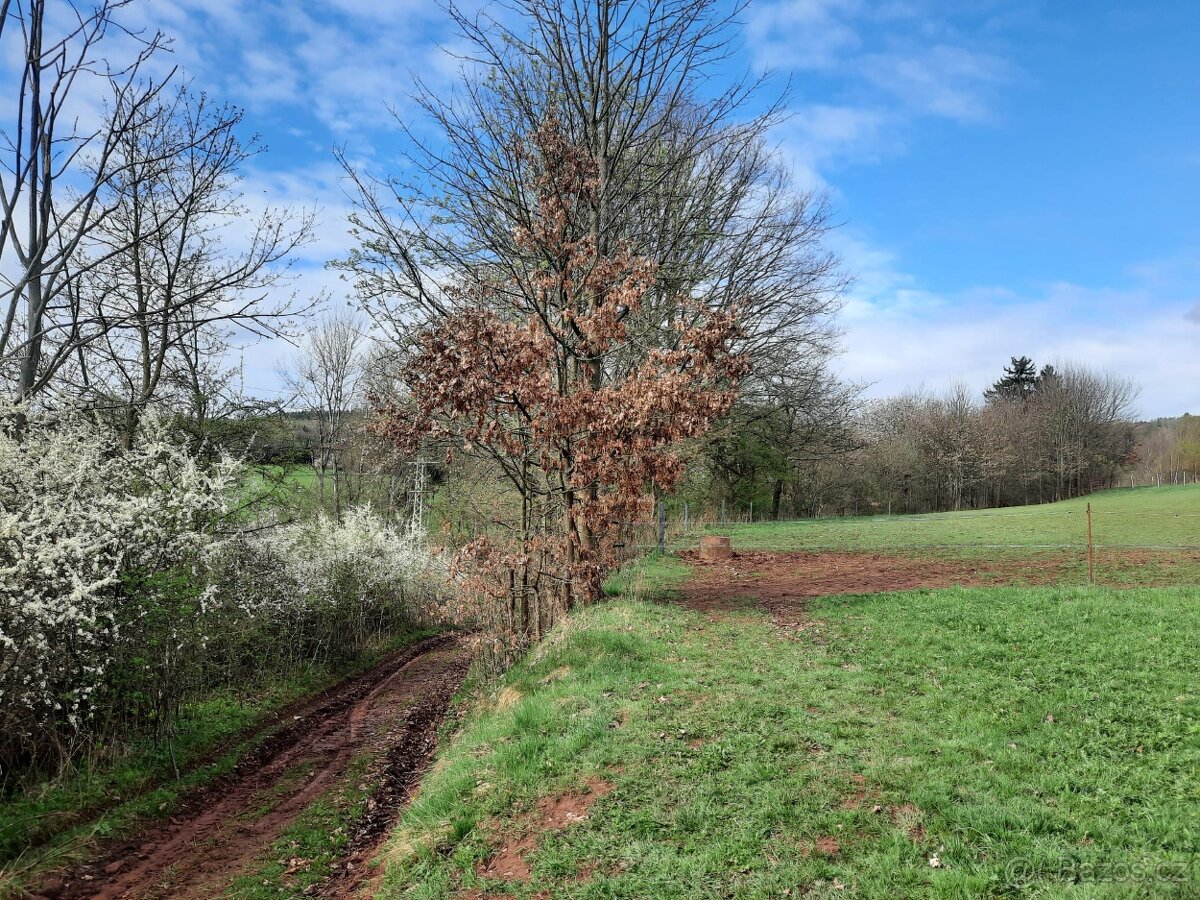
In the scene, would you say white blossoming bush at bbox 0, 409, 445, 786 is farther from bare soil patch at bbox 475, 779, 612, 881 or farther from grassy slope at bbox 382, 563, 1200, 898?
bare soil patch at bbox 475, 779, 612, 881

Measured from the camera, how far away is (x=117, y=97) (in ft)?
28.0

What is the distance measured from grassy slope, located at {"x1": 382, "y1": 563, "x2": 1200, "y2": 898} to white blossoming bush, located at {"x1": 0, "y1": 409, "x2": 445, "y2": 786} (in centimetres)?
352

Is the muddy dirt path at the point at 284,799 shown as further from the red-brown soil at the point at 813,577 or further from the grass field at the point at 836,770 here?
the red-brown soil at the point at 813,577

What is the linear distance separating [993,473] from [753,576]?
39.8 metres

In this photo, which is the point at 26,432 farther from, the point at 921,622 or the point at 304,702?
the point at 921,622

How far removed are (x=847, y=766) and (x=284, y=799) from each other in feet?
18.6

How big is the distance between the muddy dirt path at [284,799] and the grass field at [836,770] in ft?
2.56

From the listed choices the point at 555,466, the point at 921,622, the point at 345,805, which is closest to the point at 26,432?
the point at 345,805

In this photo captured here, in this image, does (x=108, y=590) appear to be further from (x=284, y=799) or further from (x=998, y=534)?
(x=998, y=534)

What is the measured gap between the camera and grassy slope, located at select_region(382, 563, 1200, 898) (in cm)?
354

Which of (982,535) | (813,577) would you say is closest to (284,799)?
(813,577)

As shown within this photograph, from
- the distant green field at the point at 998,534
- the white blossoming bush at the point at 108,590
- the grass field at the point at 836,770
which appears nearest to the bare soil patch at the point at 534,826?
the grass field at the point at 836,770

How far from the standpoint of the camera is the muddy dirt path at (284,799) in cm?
526

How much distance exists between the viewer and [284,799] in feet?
23.0
